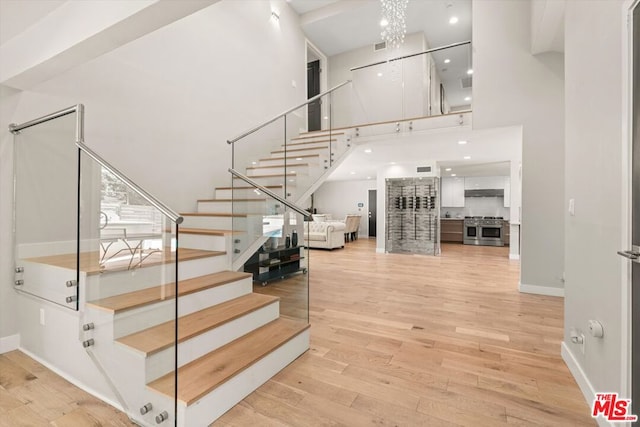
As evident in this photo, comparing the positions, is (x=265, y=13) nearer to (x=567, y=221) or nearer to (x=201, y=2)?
(x=201, y=2)

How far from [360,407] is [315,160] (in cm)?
351

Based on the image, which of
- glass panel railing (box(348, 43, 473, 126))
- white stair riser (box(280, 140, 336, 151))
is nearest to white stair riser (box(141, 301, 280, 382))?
white stair riser (box(280, 140, 336, 151))

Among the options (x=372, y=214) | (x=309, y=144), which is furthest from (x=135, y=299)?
(x=372, y=214)

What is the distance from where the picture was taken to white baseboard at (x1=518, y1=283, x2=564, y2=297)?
13.8 feet

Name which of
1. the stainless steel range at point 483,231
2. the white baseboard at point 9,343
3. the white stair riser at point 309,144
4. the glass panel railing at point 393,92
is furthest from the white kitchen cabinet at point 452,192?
the white baseboard at point 9,343

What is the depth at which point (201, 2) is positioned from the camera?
1.54 metres

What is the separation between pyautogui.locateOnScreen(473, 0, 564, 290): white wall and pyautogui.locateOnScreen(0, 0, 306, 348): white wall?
3.88 meters

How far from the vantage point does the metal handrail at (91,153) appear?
1.73 m

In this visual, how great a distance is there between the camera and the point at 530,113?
426 cm

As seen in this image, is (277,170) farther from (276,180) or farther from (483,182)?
(483,182)

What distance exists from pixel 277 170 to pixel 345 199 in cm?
859

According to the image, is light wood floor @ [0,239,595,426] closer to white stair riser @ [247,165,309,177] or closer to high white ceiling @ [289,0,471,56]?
white stair riser @ [247,165,309,177]

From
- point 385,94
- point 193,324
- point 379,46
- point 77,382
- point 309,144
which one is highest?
point 379,46

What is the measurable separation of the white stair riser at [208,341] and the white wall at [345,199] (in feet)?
32.6
